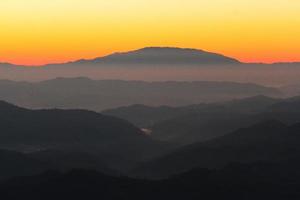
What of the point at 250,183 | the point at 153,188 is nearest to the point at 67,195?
the point at 153,188

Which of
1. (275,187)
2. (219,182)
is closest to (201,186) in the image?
(219,182)

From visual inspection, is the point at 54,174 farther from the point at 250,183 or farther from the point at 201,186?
the point at 250,183

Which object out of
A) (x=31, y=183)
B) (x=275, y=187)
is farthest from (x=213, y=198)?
(x=31, y=183)

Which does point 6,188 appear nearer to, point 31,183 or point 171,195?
point 31,183

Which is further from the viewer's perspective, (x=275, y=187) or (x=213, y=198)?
(x=275, y=187)

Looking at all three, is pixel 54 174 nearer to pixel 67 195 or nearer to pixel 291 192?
pixel 67 195

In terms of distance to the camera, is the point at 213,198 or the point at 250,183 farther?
the point at 250,183
